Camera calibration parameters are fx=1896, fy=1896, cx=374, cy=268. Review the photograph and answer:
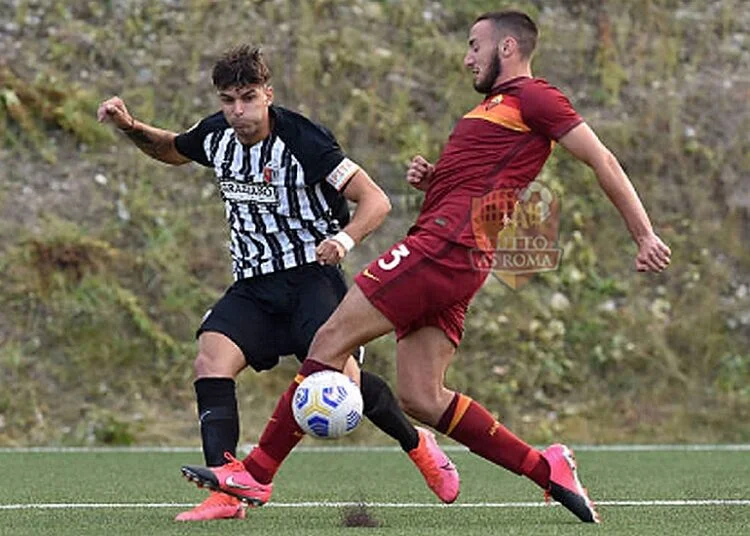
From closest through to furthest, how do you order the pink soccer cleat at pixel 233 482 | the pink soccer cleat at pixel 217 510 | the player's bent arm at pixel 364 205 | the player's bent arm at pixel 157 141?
the pink soccer cleat at pixel 233 482 < the pink soccer cleat at pixel 217 510 < the player's bent arm at pixel 364 205 < the player's bent arm at pixel 157 141

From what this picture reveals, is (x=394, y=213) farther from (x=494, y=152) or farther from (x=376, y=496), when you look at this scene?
(x=494, y=152)

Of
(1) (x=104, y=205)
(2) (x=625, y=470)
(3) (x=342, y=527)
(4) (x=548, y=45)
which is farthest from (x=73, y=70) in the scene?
(3) (x=342, y=527)

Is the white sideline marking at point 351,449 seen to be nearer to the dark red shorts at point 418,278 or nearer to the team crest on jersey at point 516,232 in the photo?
the team crest on jersey at point 516,232

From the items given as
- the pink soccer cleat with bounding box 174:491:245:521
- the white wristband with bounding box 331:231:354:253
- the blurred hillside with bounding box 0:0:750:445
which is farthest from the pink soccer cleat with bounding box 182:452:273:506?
the blurred hillside with bounding box 0:0:750:445

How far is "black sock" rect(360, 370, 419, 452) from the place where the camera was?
7277mm

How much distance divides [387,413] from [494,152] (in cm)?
128

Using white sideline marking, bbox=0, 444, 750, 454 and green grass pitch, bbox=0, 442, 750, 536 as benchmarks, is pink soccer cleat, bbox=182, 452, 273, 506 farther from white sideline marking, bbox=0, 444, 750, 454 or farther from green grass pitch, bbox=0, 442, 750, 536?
white sideline marking, bbox=0, 444, 750, 454

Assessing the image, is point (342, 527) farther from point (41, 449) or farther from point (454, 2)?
point (454, 2)

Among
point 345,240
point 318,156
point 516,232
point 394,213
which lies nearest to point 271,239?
point 318,156

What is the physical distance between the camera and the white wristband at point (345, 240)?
6.71 m

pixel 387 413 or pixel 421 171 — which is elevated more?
pixel 421 171

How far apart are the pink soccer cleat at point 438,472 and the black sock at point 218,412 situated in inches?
27.7

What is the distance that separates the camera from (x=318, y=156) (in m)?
7.19

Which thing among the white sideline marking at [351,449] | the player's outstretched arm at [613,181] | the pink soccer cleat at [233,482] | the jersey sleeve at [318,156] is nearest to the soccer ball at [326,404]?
the pink soccer cleat at [233,482]
